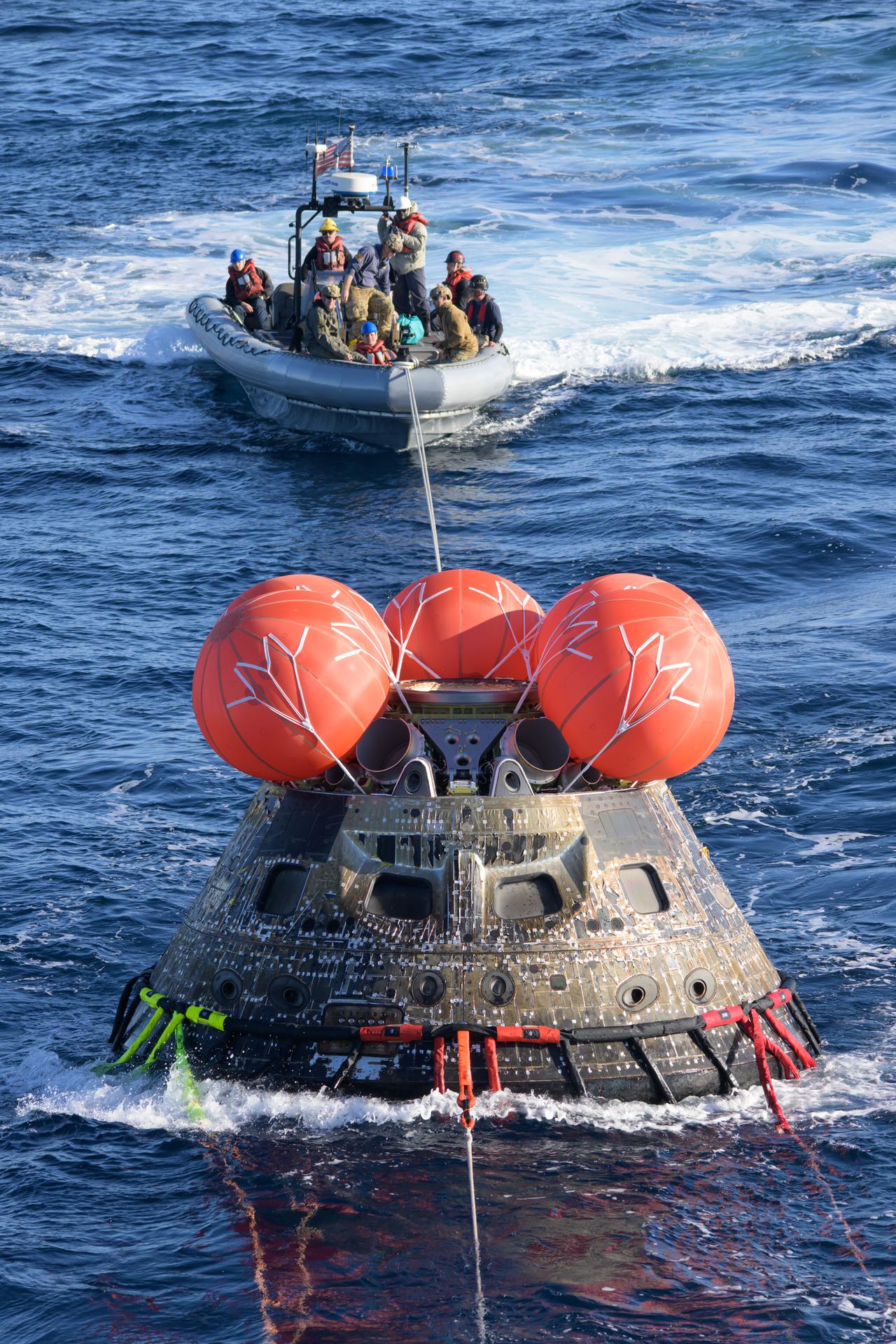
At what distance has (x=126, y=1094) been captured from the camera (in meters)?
10.6

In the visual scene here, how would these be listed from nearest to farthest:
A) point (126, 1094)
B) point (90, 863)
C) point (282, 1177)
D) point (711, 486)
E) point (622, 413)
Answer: point (282, 1177)
point (126, 1094)
point (90, 863)
point (711, 486)
point (622, 413)

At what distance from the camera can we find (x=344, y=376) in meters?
24.6

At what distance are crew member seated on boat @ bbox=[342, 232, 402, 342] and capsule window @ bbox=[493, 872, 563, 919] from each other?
16.3 m

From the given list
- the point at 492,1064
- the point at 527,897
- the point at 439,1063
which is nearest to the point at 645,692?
the point at 527,897

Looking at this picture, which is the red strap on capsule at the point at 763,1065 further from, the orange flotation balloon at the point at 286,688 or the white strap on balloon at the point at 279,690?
the orange flotation balloon at the point at 286,688

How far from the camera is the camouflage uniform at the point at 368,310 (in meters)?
24.8

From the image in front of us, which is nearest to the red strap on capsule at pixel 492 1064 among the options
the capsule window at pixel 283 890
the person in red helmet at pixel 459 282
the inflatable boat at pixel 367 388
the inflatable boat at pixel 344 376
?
the capsule window at pixel 283 890

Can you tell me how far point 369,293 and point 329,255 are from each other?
56.4 inches

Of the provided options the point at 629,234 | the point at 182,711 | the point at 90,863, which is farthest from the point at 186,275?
the point at 90,863

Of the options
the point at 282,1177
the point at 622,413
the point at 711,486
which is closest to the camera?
the point at 282,1177

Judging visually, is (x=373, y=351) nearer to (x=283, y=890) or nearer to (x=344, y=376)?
(x=344, y=376)

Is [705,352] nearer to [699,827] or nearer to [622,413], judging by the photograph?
[622,413]

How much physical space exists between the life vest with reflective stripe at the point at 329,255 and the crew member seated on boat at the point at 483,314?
2.07 metres

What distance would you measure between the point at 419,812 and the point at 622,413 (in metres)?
18.1
